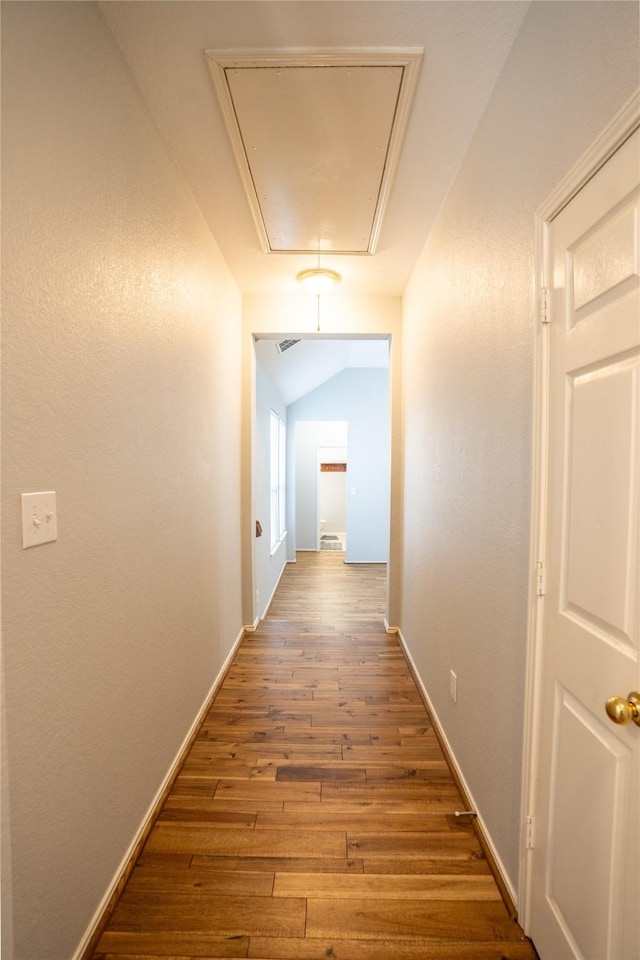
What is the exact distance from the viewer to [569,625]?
99 cm

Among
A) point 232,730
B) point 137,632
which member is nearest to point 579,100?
point 137,632

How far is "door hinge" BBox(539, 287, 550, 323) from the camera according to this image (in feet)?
3.56

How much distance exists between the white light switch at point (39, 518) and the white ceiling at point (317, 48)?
4.85ft

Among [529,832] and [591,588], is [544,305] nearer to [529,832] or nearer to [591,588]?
[591,588]

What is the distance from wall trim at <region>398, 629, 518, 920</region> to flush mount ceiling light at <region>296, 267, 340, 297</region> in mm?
2750

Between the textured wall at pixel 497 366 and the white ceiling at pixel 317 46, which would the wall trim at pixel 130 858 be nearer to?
the textured wall at pixel 497 366

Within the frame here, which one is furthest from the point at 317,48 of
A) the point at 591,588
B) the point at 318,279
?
the point at 591,588

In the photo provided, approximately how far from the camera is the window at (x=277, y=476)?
5.05 metres

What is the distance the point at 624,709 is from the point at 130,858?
63.5 inches

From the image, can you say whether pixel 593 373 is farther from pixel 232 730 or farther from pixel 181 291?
pixel 232 730

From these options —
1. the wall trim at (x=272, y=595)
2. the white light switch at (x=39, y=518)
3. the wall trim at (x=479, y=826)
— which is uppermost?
the white light switch at (x=39, y=518)

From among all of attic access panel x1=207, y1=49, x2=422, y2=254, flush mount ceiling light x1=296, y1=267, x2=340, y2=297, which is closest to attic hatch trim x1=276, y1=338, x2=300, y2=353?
flush mount ceiling light x1=296, y1=267, x2=340, y2=297

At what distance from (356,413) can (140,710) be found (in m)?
5.68

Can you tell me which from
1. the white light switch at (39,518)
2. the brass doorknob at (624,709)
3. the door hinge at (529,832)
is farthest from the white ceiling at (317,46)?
the door hinge at (529,832)
